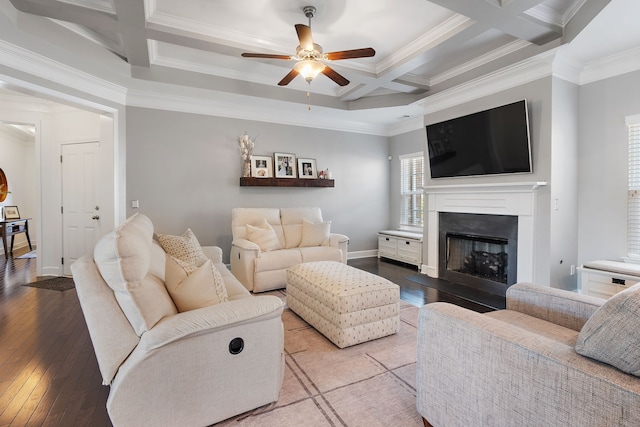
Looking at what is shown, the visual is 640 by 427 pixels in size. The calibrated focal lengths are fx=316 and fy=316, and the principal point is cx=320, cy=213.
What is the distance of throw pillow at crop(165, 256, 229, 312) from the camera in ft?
5.74

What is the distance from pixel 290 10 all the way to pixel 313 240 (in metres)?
2.97

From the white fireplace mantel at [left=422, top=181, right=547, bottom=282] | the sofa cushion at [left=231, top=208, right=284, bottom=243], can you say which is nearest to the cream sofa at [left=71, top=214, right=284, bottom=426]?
the sofa cushion at [left=231, top=208, right=284, bottom=243]

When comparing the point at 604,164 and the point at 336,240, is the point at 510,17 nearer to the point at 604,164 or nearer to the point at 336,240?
the point at 604,164

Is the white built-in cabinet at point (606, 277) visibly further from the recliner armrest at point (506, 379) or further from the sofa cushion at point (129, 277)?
the sofa cushion at point (129, 277)

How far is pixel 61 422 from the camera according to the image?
1718 mm

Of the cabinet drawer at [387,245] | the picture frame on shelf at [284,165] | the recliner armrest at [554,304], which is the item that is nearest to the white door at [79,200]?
the picture frame on shelf at [284,165]

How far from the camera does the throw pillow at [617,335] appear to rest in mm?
1006

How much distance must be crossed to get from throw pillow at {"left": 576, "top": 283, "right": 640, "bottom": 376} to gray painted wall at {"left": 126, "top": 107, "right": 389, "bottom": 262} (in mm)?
4724

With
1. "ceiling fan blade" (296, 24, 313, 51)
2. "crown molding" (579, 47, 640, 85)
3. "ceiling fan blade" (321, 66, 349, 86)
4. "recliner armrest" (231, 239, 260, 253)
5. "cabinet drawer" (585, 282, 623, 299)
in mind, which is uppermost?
"crown molding" (579, 47, 640, 85)

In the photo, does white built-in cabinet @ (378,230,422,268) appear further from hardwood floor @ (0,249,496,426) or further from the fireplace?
hardwood floor @ (0,249,496,426)

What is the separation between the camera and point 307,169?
578 cm

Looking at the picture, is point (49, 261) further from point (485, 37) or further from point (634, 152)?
point (634, 152)

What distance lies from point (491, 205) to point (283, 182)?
3146 mm

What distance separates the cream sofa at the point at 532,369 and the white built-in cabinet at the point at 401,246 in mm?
3541
